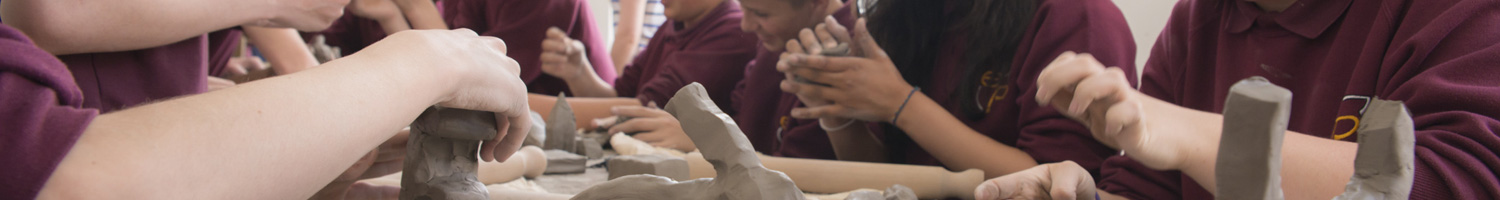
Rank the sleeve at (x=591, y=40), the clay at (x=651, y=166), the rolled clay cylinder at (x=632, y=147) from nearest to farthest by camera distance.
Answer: the clay at (x=651, y=166)
the rolled clay cylinder at (x=632, y=147)
the sleeve at (x=591, y=40)

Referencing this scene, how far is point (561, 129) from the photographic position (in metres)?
1.67

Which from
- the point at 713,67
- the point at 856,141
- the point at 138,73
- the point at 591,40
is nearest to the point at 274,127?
the point at 138,73

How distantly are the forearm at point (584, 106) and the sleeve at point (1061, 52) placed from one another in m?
1.13

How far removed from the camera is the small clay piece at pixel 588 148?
1670 mm

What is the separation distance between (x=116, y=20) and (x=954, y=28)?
108 cm

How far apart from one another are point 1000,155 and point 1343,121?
47 cm

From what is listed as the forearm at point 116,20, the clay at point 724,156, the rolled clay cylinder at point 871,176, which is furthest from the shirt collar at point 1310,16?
the forearm at point 116,20

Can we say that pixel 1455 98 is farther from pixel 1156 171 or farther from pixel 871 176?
pixel 871 176

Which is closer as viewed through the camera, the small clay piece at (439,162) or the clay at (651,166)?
the small clay piece at (439,162)

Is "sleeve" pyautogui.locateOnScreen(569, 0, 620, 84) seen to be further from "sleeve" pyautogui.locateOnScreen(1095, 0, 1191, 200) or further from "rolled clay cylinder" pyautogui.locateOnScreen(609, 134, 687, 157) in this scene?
"sleeve" pyautogui.locateOnScreen(1095, 0, 1191, 200)

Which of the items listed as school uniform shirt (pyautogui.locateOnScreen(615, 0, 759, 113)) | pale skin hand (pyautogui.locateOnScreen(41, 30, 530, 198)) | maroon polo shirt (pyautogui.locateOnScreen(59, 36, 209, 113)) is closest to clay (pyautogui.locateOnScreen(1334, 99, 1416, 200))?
pale skin hand (pyautogui.locateOnScreen(41, 30, 530, 198))

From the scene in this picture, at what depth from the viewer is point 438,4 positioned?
2.76m

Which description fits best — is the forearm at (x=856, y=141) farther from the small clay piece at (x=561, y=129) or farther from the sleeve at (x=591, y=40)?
the sleeve at (x=591, y=40)

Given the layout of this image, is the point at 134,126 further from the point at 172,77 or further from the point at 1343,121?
the point at 1343,121
